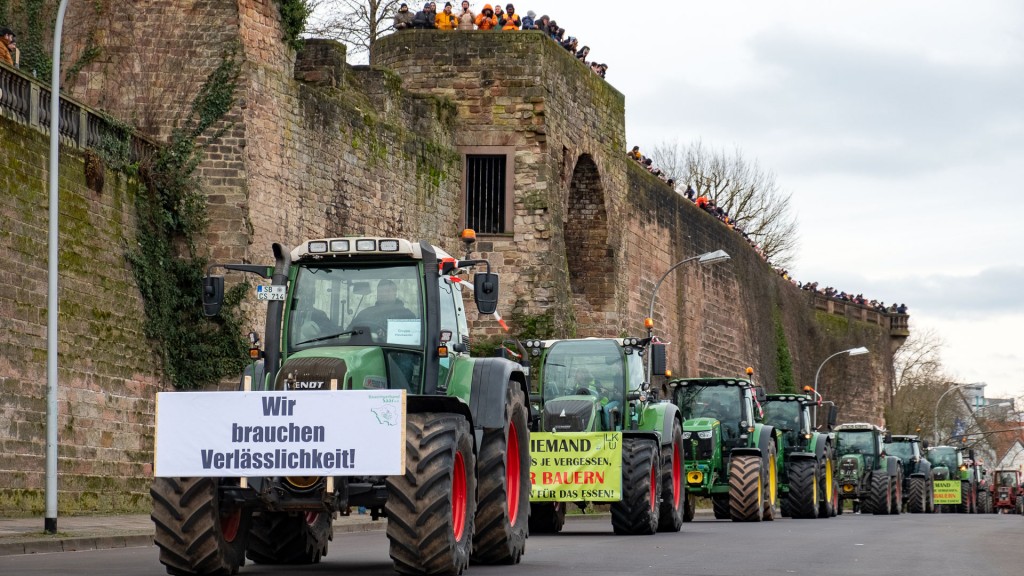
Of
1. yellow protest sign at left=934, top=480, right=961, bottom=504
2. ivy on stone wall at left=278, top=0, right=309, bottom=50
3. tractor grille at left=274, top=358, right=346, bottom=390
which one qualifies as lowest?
yellow protest sign at left=934, top=480, right=961, bottom=504

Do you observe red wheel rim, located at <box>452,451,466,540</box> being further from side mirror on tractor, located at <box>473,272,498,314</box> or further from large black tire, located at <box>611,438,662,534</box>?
large black tire, located at <box>611,438,662,534</box>

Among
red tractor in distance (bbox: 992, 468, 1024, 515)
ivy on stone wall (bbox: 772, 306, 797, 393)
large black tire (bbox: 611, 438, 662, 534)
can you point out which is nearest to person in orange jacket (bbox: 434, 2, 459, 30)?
large black tire (bbox: 611, 438, 662, 534)

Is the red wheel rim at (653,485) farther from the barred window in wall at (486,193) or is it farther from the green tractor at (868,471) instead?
the green tractor at (868,471)

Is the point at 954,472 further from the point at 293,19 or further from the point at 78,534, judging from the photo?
the point at 78,534

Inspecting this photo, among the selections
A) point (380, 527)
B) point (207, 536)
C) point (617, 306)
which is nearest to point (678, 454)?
point (380, 527)

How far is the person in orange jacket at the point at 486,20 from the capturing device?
32.7 meters

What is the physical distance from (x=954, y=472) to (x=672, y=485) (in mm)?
28094

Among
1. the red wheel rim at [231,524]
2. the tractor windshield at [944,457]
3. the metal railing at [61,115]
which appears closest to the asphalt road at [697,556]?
the red wheel rim at [231,524]

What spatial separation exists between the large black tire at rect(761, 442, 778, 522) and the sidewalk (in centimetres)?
745

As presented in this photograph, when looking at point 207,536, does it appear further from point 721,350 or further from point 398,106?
point 721,350

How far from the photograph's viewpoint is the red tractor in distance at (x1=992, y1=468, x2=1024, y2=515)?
51312 mm

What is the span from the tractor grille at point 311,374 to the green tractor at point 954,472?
3577 centimetres

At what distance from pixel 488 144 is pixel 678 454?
43.4 feet

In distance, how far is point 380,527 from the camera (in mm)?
20672
